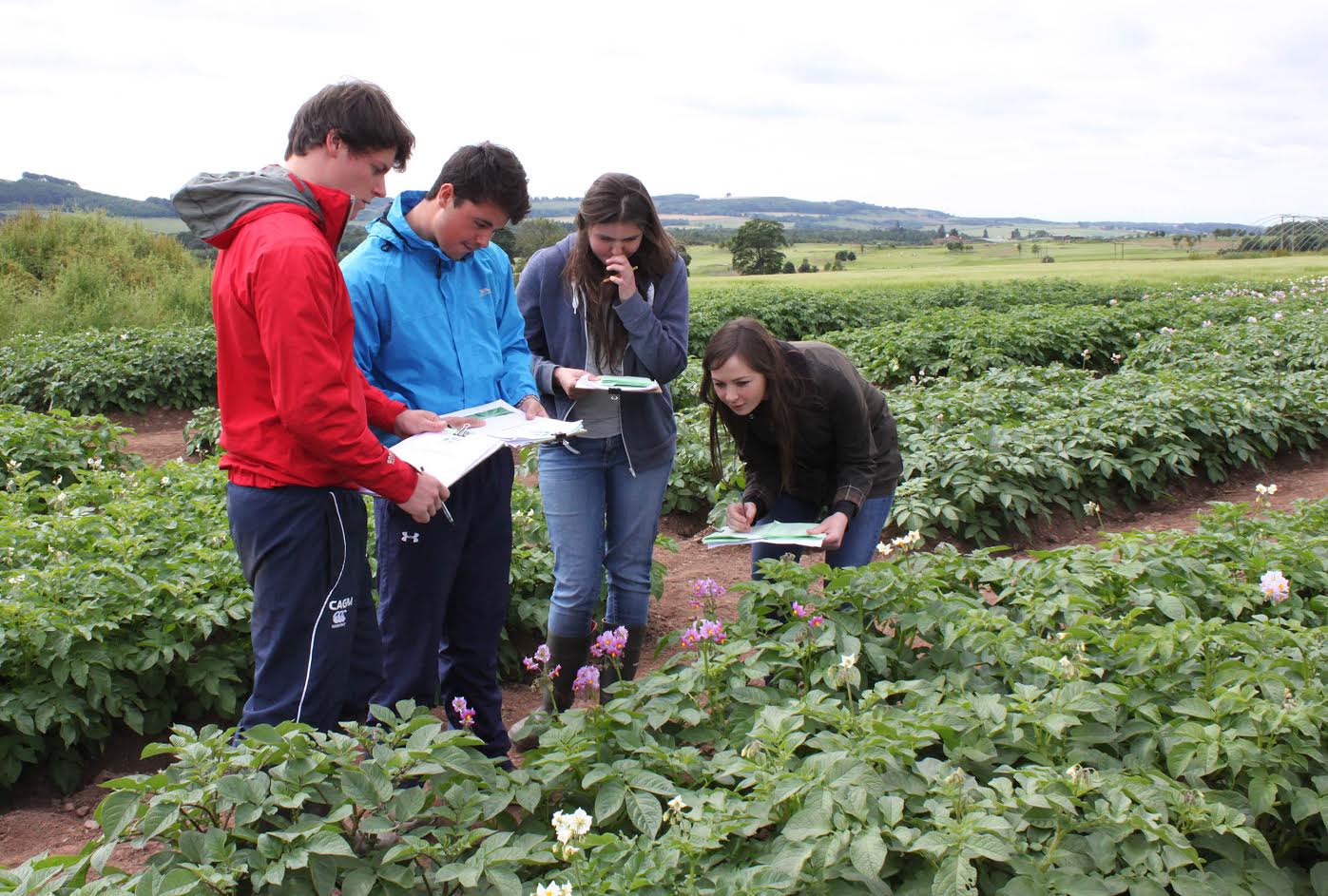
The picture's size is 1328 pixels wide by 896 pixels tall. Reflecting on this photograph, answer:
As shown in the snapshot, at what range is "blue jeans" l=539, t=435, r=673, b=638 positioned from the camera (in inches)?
122

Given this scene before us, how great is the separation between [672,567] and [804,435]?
2228 mm

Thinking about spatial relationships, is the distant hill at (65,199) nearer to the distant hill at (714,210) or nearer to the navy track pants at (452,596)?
the distant hill at (714,210)

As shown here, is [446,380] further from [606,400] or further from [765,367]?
[765,367]

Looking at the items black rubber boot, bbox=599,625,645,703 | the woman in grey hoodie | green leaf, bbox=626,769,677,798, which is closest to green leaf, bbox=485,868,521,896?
green leaf, bbox=626,769,677,798

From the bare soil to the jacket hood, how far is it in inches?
54.3

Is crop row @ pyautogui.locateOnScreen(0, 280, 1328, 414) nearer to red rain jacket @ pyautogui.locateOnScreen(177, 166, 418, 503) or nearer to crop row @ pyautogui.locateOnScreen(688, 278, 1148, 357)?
crop row @ pyautogui.locateOnScreen(688, 278, 1148, 357)

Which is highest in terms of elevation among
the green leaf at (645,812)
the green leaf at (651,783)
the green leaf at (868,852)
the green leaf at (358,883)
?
the green leaf at (868,852)

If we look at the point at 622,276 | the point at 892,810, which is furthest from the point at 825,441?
the point at 892,810

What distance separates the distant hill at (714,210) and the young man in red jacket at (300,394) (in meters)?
0.26

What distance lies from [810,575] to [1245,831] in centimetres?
127

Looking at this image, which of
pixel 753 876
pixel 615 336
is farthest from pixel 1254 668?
pixel 615 336

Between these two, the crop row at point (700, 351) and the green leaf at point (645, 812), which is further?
the crop row at point (700, 351)

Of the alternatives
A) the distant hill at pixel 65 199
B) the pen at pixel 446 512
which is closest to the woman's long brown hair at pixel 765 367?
the pen at pixel 446 512

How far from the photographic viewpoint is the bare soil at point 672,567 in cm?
299
